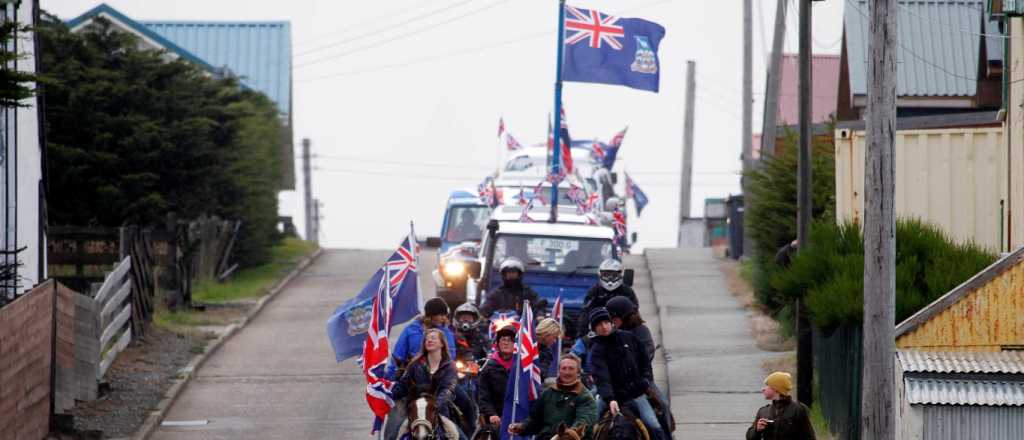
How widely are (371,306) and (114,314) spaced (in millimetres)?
8659

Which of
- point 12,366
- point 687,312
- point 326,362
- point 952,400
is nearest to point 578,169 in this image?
point 687,312

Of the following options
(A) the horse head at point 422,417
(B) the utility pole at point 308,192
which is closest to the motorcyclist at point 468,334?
(A) the horse head at point 422,417

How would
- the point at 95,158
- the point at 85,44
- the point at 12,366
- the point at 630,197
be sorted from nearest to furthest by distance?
the point at 12,366 → the point at 95,158 → the point at 85,44 → the point at 630,197

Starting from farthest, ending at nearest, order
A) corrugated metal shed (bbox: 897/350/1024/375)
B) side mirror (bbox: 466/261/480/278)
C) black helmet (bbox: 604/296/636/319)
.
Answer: side mirror (bbox: 466/261/480/278) < black helmet (bbox: 604/296/636/319) < corrugated metal shed (bbox: 897/350/1024/375)

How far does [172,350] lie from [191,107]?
954cm

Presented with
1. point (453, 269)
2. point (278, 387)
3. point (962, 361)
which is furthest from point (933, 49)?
point (962, 361)

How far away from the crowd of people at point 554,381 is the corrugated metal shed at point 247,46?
39.8 metres

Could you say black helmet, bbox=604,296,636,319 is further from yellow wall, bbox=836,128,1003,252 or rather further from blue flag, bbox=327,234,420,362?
yellow wall, bbox=836,128,1003,252

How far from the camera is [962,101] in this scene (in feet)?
101

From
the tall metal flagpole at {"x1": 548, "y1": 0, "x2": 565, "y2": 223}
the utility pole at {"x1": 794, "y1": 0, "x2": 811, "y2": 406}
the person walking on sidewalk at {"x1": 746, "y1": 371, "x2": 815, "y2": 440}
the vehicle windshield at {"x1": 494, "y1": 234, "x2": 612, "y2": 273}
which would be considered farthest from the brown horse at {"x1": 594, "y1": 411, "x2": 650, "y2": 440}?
the tall metal flagpole at {"x1": 548, "y1": 0, "x2": 565, "y2": 223}

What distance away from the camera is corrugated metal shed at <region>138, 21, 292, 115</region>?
55.6 m

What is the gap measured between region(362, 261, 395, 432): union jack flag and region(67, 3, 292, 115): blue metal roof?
38.0 metres

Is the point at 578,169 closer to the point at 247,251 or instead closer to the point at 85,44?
the point at 247,251

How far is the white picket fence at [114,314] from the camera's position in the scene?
23062 mm
